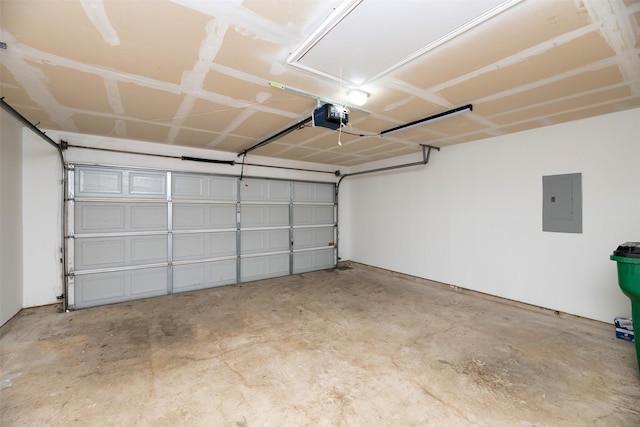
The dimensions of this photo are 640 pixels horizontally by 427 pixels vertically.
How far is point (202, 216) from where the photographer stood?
4.79m

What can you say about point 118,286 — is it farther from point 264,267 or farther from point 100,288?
point 264,267

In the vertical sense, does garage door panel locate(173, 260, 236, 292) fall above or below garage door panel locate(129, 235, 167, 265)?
below

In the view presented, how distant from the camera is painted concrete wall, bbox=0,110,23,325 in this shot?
2988 millimetres

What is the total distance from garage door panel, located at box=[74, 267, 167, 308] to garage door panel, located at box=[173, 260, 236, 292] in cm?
21

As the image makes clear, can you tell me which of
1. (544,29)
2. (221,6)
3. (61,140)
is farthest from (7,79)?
(544,29)

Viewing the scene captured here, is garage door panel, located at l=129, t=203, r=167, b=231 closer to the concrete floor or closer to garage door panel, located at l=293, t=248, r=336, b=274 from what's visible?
the concrete floor

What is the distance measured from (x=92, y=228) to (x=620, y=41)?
5.97 metres

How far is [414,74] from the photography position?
2.15 m

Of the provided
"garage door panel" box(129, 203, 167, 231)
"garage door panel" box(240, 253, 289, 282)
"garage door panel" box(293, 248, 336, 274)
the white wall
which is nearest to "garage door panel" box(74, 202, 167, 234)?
"garage door panel" box(129, 203, 167, 231)

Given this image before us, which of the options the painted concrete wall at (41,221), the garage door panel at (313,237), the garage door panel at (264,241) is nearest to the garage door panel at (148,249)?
the painted concrete wall at (41,221)

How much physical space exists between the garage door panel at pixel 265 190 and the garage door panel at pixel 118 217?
1427 millimetres

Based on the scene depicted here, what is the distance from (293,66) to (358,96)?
74 centimetres

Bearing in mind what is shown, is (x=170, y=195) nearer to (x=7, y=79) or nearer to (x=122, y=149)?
(x=122, y=149)

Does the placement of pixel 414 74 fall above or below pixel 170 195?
above
